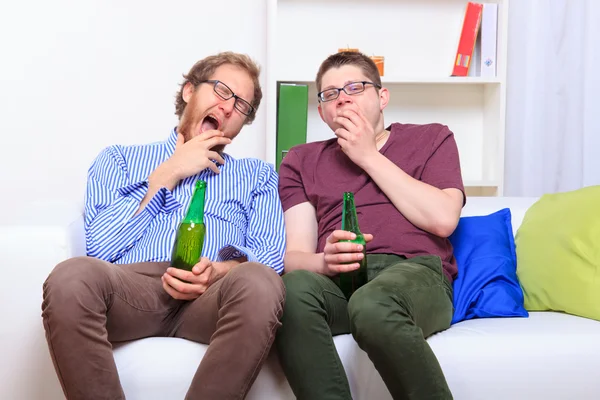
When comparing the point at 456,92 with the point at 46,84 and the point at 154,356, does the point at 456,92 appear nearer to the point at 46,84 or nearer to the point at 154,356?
the point at 46,84

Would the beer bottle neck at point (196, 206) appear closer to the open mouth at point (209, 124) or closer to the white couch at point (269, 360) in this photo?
the white couch at point (269, 360)

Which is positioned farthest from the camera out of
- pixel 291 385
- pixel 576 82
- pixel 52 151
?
pixel 52 151

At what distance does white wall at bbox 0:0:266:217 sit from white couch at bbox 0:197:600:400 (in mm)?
1206

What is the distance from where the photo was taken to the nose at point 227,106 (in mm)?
1835

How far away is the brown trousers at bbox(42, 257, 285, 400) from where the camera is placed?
126 centimetres

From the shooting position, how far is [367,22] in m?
2.79

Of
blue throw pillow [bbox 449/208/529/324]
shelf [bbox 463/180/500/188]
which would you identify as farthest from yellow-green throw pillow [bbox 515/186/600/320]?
shelf [bbox 463/180/500/188]

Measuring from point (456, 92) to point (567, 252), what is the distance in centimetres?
120

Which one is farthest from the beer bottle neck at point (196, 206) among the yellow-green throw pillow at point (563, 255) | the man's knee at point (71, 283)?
the yellow-green throw pillow at point (563, 255)

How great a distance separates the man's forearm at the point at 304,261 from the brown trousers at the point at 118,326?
0.87 ft

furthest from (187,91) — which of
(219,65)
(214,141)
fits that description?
(214,141)

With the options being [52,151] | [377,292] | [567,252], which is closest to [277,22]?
[52,151]

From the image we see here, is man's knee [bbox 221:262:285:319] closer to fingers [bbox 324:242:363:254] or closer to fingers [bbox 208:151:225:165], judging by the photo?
fingers [bbox 324:242:363:254]

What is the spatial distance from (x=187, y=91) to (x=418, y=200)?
0.71 metres
